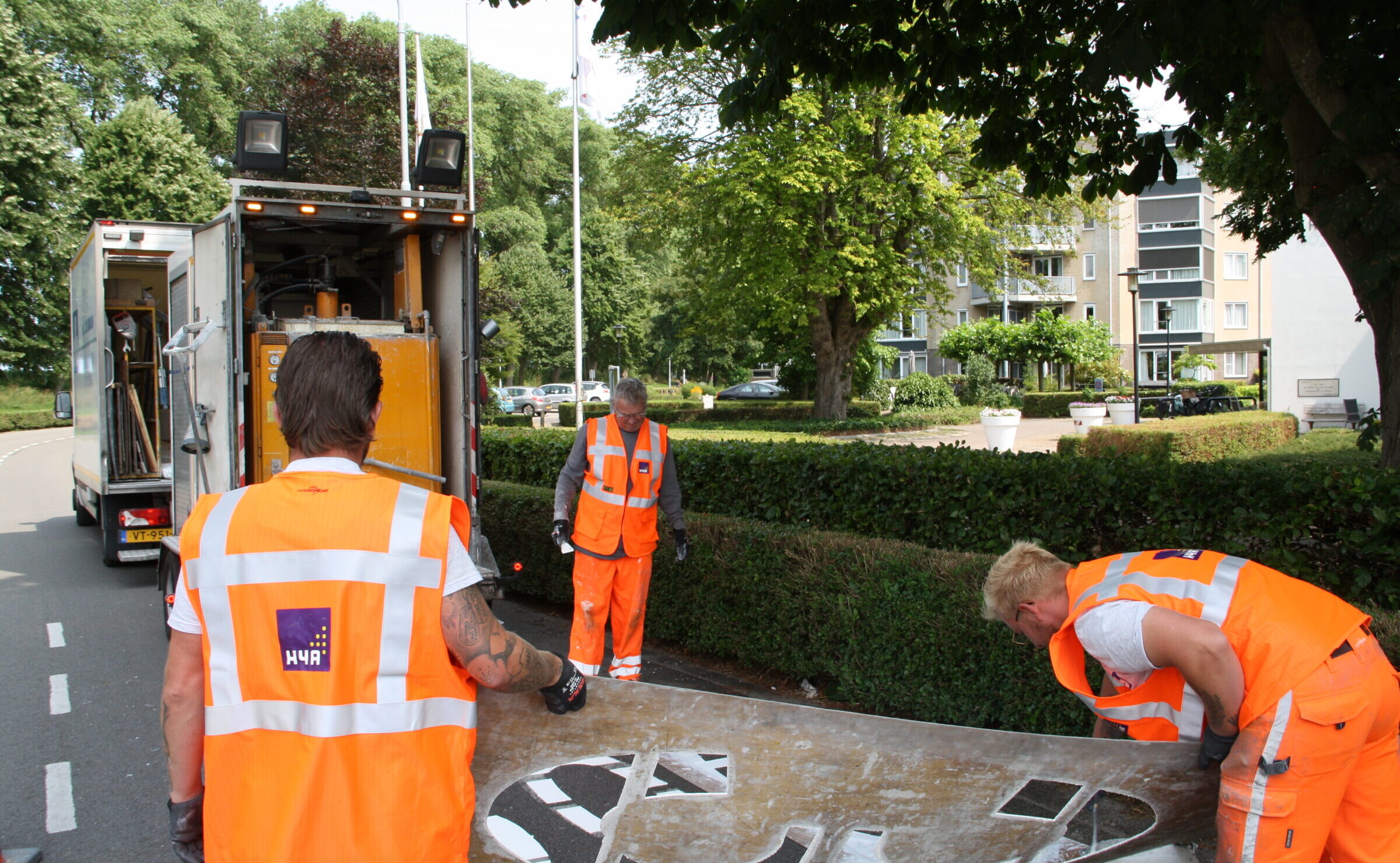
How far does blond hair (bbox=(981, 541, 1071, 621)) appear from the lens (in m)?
2.67

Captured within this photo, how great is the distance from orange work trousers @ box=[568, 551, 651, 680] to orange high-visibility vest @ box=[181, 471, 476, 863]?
3.67m

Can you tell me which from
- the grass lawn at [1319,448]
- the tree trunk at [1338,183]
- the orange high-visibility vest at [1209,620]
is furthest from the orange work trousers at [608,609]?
the grass lawn at [1319,448]

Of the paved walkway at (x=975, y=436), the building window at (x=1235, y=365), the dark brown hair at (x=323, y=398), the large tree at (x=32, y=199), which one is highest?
the large tree at (x=32, y=199)

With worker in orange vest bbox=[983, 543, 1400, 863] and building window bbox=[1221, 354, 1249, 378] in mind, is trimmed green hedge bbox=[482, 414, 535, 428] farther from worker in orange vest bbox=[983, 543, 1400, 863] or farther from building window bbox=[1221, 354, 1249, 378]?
building window bbox=[1221, 354, 1249, 378]

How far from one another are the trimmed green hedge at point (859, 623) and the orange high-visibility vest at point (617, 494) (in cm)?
86

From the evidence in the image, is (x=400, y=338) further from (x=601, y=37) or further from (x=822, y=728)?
(x=822, y=728)

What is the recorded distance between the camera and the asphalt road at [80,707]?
175 inches

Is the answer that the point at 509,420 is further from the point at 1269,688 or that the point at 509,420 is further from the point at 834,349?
the point at 1269,688

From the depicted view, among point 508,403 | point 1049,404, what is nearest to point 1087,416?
point 1049,404

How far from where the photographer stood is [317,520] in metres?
1.88

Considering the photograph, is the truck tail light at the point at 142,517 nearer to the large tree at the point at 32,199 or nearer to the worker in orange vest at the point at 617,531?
the worker in orange vest at the point at 617,531

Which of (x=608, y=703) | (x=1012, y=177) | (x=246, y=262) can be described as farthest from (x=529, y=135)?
(x=608, y=703)

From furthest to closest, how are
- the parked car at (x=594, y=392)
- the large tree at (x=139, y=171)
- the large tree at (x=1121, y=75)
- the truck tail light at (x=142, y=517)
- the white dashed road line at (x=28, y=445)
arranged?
the parked car at (x=594, y=392), the large tree at (x=139, y=171), the white dashed road line at (x=28, y=445), the truck tail light at (x=142, y=517), the large tree at (x=1121, y=75)

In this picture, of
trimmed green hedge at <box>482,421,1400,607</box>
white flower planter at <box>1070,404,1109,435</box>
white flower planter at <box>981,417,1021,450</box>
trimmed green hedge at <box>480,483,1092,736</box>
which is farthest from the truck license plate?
white flower planter at <box>1070,404,1109,435</box>
